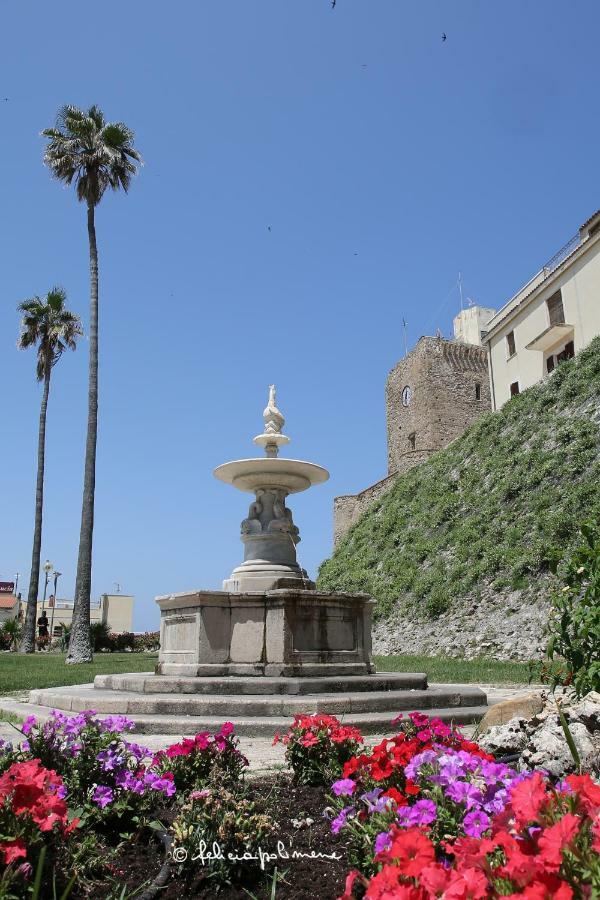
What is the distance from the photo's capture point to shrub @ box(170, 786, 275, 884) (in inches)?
103

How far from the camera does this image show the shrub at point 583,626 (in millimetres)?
3852

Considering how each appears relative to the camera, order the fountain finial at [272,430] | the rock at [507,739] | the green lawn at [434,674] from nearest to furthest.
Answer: the rock at [507,739] → the fountain finial at [272,430] → the green lawn at [434,674]

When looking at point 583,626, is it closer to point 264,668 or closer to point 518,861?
point 518,861

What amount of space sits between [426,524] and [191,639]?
18552mm

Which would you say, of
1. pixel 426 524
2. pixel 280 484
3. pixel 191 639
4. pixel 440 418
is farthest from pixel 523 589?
pixel 440 418

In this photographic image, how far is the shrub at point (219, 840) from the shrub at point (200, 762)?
0.66 metres

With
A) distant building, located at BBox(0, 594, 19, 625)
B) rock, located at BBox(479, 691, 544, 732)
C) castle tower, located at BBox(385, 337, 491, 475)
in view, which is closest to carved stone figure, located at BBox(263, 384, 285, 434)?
rock, located at BBox(479, 691, 544, 732)

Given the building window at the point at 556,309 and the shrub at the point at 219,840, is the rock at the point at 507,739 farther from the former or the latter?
the building window at the point at 556,309

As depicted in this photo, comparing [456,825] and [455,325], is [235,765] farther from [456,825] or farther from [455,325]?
[455,325]

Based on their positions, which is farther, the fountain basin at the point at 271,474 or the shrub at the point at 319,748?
the fountain basin at the point at 271,474

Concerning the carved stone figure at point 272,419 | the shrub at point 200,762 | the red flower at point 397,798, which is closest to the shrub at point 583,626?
the red flower at point 397,798

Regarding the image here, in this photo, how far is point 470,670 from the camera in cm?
1359

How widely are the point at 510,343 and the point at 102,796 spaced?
3153 cm

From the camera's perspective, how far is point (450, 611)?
19.5m
